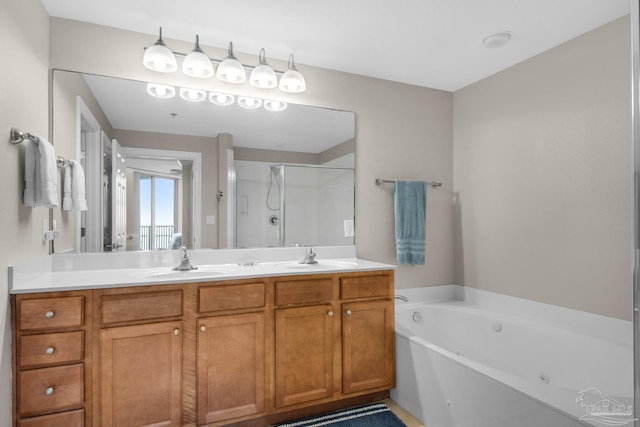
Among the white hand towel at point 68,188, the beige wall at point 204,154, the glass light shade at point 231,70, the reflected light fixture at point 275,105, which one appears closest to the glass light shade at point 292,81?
the reflected light fixture at point 275,105

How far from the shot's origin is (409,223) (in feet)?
9.57

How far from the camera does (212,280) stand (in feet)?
6.08

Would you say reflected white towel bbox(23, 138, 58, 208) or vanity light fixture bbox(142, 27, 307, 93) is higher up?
vanity light fixture bbox(142, 27, 307, 93)

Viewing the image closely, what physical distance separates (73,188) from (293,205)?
1.36 metres

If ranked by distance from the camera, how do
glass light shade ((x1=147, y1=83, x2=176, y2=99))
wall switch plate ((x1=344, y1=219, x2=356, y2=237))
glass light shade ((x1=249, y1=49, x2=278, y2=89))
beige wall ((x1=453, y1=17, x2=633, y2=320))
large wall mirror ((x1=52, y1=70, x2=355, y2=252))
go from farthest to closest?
1. wall switch plate ((x1=344, y1=219, x2=356, y2=237))
2. glass light shade ((x1=249, y1=49, x2=278, y2=89))
3. glass light shade ((x1=147, y1=83, x2=176, y2=99))
4. large wall mirror ((x1=52, y1=70, x2=355, y2=252))
5. beige wall ((x1=453, y1=17, x2=633, y2=320))

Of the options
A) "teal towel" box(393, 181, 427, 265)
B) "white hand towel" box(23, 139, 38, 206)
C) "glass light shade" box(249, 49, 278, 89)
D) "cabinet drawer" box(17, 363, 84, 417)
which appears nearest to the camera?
"cabinet drawer" box(17, 363, 84, 417)

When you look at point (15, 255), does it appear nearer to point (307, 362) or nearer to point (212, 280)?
point (212, 280)

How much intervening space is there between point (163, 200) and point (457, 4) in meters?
2.10

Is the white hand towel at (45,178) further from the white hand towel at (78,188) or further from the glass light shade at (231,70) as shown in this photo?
the glass light shade at (231,70)

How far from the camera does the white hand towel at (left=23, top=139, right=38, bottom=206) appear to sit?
63.6 inches

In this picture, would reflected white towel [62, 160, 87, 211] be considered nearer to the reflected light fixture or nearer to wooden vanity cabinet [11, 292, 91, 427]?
wooden vanity cabinet [11, 292, 91, 427]

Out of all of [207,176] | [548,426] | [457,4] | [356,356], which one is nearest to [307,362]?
[356,356]

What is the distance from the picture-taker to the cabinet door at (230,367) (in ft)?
6.00

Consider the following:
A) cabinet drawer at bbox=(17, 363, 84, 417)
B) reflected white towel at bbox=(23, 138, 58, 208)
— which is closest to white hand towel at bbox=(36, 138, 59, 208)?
reflected white towel at bbox=(23, 138, 58, 208)
